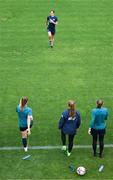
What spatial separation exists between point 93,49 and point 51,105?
16.2 feet

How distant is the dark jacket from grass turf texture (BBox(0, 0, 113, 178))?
88 cm

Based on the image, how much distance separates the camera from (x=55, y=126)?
14.1 metres

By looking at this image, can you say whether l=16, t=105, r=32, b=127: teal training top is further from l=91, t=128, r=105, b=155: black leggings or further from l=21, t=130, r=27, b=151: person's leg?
l=91, t=128, r=105, b=155: black leggings

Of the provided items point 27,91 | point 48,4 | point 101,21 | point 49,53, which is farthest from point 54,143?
point 48,4

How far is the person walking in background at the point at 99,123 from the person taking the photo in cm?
1191

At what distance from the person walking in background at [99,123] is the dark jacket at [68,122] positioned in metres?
0.38

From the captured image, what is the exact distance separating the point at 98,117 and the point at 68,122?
784 millimetres

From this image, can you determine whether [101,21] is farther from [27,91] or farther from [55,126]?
[55,126]

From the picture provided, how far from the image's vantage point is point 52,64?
18.2 m

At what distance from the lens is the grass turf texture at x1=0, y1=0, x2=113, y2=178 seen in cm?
1407

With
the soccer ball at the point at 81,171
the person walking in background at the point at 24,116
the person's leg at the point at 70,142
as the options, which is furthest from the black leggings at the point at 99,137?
the person walking in background at the point at 24,116

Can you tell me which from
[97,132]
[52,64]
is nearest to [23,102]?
[97,132]

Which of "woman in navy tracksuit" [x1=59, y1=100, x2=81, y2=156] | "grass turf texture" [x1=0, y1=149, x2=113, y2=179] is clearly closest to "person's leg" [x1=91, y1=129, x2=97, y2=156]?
"grass turf texture" [x1=0, y1=149, x2=113, y2=179]

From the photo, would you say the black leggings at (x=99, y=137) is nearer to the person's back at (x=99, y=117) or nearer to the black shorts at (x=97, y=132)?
the black shorts at (x=97, y=132)
